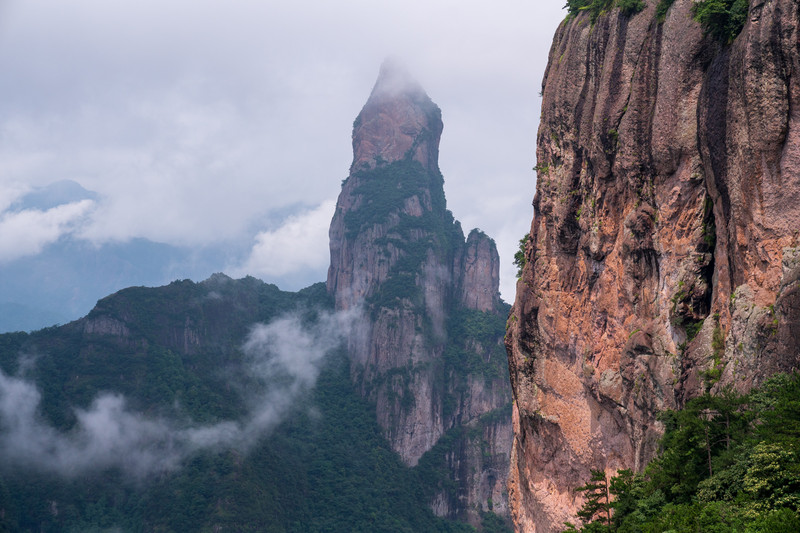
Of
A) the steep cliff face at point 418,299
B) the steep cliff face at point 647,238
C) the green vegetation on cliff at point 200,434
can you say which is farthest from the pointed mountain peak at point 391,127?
the steep cliff face at point 647,238

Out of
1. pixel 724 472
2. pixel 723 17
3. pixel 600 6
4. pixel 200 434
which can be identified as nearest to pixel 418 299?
pixel 200 434

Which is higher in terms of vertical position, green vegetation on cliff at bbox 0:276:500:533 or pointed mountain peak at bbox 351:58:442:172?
pointed mountain peak at bbox 351:58:442:172

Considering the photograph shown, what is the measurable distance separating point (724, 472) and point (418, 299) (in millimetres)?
103934

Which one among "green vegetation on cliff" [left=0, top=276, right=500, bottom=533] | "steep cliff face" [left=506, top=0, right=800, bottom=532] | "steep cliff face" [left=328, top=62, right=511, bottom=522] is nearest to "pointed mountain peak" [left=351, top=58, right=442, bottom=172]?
"steep cliff face" [left=328, top=62, right=511, bottom=522]

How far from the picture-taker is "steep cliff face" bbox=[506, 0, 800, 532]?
60.8ft

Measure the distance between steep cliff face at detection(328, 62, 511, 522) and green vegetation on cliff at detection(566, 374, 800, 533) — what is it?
91.5 meters

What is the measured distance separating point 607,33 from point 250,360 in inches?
4193

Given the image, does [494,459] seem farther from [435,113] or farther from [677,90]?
[677,90]

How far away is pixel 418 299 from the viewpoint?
121 metres

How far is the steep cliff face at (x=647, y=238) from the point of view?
60.8ft

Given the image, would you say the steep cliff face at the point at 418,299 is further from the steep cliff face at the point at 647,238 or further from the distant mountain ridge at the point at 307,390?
the steep cliff face at the point at 647,238

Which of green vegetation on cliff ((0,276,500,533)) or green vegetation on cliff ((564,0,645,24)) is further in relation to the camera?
green vegetation on cliff ((0,276,500,533))

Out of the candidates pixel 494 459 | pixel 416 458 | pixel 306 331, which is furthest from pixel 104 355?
pixel 494 459

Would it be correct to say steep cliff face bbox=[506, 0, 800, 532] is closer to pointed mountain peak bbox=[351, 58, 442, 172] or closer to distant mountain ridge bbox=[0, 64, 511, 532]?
distant mountain ridge bbox=[0, 64, 511, 532]
